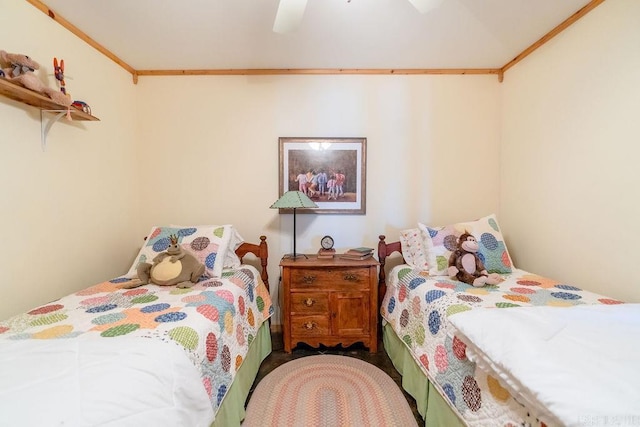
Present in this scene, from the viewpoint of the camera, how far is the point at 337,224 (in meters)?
2.60

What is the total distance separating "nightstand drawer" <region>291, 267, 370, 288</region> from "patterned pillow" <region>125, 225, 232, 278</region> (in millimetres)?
550

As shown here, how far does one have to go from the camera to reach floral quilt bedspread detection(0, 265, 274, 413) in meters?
1.11

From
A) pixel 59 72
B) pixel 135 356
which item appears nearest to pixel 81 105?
pixel 59 72

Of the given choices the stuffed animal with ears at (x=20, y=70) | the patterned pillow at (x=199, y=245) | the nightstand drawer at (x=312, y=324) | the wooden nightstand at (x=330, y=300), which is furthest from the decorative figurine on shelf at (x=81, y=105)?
the nightstand drawer at (x=312, y=324)

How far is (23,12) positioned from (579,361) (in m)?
2.88

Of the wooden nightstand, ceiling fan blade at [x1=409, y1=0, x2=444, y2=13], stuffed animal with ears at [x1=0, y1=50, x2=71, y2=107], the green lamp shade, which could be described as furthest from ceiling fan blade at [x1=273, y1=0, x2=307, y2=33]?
the wooden nightstand

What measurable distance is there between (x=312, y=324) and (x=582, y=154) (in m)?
2.10

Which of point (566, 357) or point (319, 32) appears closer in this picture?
point (566, 357)

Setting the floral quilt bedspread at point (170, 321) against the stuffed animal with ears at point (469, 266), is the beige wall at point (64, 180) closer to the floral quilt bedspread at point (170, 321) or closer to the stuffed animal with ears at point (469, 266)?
the floral quilt bedspread at point (170, 321)

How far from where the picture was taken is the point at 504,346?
94 centimetres

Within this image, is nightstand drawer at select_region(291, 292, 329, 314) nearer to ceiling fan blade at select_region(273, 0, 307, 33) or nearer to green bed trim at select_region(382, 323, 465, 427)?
green bed trim at select_region(382, 323, 465, 427)

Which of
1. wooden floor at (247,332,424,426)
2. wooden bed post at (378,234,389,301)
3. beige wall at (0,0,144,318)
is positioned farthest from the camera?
wooden bed post at (378,234,389,301)

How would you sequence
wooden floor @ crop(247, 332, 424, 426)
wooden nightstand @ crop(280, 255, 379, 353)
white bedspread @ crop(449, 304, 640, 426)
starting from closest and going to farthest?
white bedspread @ crop(449, 304, 640, 426)
wooden floor @ crop(247, 332, 424, 426)
wooden nightstand @ crop(280, 255, 379, 353)

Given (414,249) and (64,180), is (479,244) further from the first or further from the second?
(64,180)
